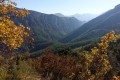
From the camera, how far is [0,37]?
692 cm

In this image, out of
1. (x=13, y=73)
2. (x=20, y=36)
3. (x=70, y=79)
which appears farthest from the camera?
(x=70, y=79)

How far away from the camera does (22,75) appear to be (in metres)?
9.11

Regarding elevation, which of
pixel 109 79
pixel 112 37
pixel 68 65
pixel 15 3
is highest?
pixel 15 3

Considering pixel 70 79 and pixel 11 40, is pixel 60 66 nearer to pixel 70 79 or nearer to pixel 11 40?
pixel 70 79

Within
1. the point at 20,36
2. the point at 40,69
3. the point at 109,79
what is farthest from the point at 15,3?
the point at 109,79

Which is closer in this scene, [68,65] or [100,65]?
[100,65]

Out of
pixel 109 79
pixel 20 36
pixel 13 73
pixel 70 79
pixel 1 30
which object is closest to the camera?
pixel 1 30

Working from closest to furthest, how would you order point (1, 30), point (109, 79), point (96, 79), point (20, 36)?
point (1, 30)
point (20, 36)
point (96, 79)
point (109, 79)

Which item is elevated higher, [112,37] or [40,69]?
[112,37]

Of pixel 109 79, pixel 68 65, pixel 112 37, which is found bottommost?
pixel 109 79

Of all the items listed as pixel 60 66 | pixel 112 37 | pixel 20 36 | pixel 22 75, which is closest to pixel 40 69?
Result: pixel 60 66

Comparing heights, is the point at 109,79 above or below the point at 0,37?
below

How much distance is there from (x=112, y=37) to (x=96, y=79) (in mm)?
1777

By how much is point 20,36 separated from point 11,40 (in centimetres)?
36
